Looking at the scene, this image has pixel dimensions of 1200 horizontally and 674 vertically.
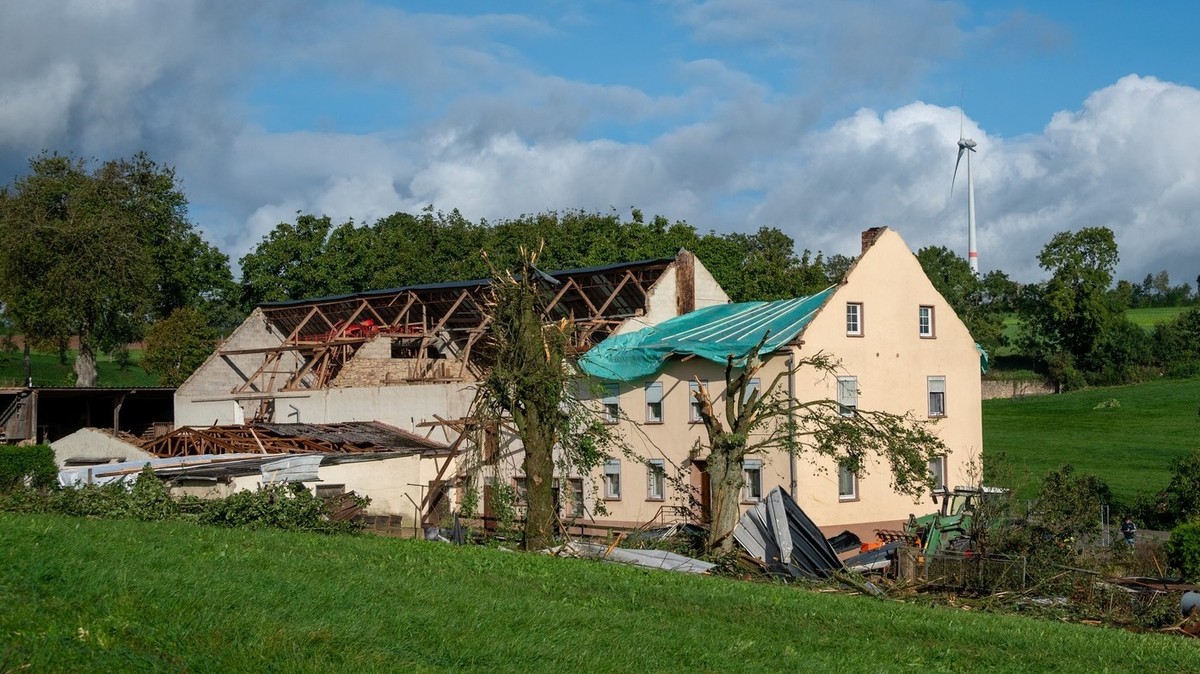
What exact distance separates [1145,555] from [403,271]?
56.7 meters

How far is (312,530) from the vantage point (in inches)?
920

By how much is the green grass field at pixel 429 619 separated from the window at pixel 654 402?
776 inches

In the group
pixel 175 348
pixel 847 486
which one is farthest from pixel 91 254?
pixel 847 486

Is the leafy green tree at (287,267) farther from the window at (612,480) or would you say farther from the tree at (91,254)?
the window at (612,480)

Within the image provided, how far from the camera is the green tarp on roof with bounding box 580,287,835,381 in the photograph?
119 feet

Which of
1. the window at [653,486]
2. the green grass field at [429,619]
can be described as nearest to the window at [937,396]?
the window at [653,486]

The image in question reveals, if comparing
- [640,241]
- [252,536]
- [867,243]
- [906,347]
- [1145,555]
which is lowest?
[1145,555]

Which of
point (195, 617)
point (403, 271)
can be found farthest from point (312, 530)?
point (403, 271)

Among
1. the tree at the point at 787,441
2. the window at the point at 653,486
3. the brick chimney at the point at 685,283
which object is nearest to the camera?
the tree at the point at 787,441

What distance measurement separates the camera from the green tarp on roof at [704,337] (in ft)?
119

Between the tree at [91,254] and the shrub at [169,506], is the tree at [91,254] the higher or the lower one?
the higher one

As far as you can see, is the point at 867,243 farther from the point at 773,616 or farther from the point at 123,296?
the point at 123,296

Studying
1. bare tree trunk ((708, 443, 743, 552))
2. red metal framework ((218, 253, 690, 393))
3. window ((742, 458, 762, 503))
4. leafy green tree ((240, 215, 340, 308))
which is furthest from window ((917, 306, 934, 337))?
leafy green tree ((240, 215, 340, 308))

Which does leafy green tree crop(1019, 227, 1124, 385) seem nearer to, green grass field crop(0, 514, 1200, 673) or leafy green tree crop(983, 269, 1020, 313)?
leafy green tree crop(983, 269, 1020, 313)
